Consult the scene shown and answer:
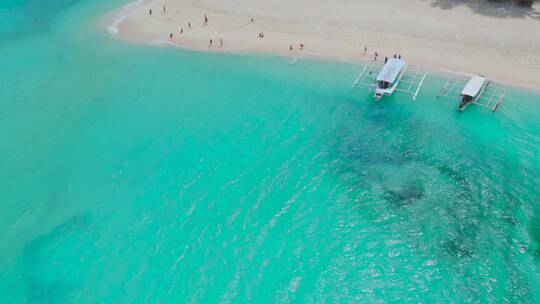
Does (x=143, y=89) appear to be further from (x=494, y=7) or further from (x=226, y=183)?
(x=494, y=7)

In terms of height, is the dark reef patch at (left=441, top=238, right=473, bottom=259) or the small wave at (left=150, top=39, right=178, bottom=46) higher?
the small wave at (left=150, top=39, right=178, bottom=46)

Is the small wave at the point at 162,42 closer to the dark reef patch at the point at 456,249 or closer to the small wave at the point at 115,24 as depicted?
the small wave at the point at 115,24

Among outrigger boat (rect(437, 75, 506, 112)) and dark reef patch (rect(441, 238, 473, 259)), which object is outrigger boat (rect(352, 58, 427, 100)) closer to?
outrigger boat (rect(437, 75, 506, 112))

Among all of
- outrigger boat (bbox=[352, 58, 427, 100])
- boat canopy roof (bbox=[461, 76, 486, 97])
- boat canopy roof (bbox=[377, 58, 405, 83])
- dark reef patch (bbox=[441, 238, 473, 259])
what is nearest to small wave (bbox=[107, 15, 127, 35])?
outrigger boat (bbox=[352, 58, 427, 100])

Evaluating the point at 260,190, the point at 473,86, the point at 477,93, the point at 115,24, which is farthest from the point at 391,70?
the point at 115,24

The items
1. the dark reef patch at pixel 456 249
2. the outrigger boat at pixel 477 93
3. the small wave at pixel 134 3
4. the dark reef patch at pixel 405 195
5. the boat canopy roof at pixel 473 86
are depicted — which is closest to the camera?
the dark reef patch at pixel 456 249

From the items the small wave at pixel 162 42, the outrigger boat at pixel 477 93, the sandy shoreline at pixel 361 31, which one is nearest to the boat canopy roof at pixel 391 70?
the sandy shoreline at pixel 361 31

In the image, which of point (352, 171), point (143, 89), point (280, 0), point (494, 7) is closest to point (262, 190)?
point (352, 171)
